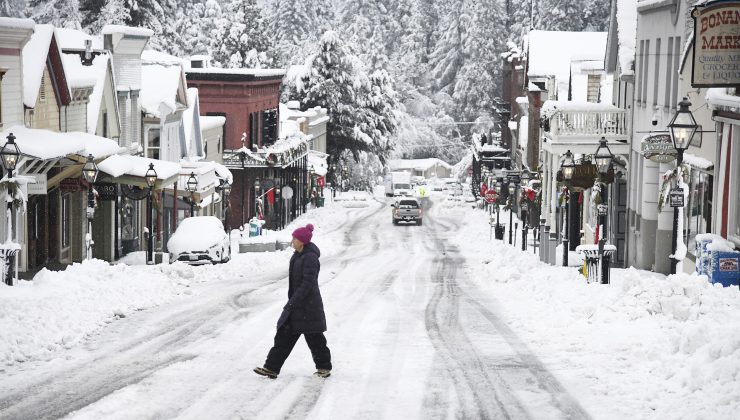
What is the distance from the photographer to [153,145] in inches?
1704

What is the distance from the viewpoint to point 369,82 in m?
85.2

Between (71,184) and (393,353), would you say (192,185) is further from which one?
(393,353)

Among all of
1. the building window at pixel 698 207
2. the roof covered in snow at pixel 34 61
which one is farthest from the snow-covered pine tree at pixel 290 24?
the building window at pixel 698 207

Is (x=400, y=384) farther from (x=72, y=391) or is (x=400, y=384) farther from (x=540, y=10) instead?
(x=540, y=10)

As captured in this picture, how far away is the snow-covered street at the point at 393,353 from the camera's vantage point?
35.3 ft

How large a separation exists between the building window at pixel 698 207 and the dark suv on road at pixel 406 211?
37.1 m

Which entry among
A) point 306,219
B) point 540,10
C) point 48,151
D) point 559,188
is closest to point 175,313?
point 48,151

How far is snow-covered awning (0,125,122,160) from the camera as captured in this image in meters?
25.1

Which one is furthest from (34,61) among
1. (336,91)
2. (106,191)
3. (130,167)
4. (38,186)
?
(336,91)

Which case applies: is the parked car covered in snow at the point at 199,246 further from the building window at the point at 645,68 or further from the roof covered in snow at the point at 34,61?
the building window at the point at 645,68

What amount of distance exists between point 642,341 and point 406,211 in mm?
48693

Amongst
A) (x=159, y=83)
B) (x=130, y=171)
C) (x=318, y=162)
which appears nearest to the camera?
(x=130, y=171)

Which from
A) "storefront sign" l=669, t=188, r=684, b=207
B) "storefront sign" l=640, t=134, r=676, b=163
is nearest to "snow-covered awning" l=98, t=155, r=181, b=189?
"storefront sign" l=640, t=134, r=676, b=163

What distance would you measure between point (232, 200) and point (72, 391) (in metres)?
46.7
